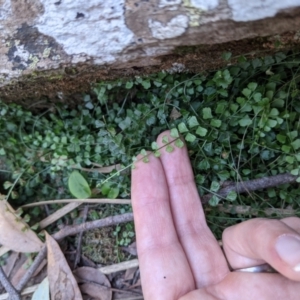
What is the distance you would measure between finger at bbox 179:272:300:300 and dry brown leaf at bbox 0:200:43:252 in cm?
81

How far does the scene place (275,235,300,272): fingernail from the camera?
1069mm

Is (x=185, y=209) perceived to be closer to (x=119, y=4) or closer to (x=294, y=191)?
(x=294, y=191)

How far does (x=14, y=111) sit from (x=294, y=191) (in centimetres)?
121

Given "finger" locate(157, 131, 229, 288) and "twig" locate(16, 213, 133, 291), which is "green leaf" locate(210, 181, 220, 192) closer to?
"finger" locate(157, 131, 229, 288)

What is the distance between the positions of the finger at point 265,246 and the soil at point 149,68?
1.81 ft

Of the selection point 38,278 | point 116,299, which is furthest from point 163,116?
point 38,278

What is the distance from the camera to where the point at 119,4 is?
45.8 inches

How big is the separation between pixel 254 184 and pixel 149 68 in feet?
1.98

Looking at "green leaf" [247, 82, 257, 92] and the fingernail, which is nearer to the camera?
the fingernail

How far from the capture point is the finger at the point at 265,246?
1.09m

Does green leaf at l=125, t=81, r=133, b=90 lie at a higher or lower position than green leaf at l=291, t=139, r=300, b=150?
higher

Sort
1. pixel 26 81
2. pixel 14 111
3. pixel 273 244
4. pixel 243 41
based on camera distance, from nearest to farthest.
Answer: pixel 273 244, pixel 243 41, pixel 26 81, pixel 14 111

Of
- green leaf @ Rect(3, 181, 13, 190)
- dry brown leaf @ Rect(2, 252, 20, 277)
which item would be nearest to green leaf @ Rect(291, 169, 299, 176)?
green leaf @ Rect(3, 181, 13, 190)

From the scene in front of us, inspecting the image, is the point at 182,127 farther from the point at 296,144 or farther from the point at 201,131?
the point at 296,144
